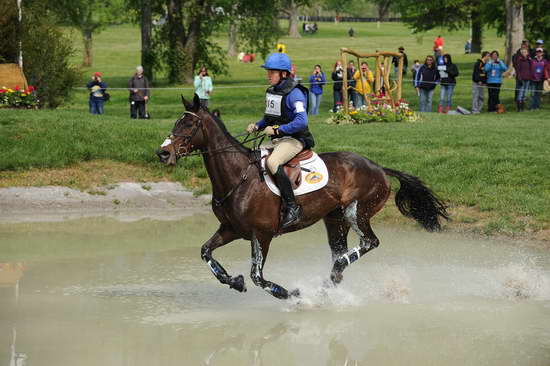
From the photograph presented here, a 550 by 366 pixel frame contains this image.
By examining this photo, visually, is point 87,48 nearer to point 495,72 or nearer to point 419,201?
point 495,72

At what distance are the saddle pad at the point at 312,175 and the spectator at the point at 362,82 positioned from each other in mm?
13700

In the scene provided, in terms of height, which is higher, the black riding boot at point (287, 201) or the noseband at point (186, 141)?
the noseband at point (186, 141)

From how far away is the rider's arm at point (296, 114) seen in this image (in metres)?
9.74

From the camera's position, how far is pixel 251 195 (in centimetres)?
977

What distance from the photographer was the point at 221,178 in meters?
9.79

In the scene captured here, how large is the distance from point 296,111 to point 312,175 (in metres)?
0.89

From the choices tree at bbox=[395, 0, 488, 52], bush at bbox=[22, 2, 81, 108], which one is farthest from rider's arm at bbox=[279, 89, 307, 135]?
tree at bbox=[395, 0, 488, 52]

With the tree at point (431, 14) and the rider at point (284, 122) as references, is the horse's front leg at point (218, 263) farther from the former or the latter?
the tree at point (431, 14)

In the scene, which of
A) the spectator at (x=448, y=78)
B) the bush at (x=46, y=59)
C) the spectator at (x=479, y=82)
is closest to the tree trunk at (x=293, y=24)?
the spectator at (x=448, y=78)

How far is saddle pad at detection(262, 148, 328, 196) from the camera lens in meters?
10.1

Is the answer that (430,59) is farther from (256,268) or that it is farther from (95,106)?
(256,268)

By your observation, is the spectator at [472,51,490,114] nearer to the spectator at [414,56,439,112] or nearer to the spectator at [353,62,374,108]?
the spectator at [414,56,439,112]

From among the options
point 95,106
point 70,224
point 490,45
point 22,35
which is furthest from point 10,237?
point 490,45

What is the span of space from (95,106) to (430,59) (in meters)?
11.1
